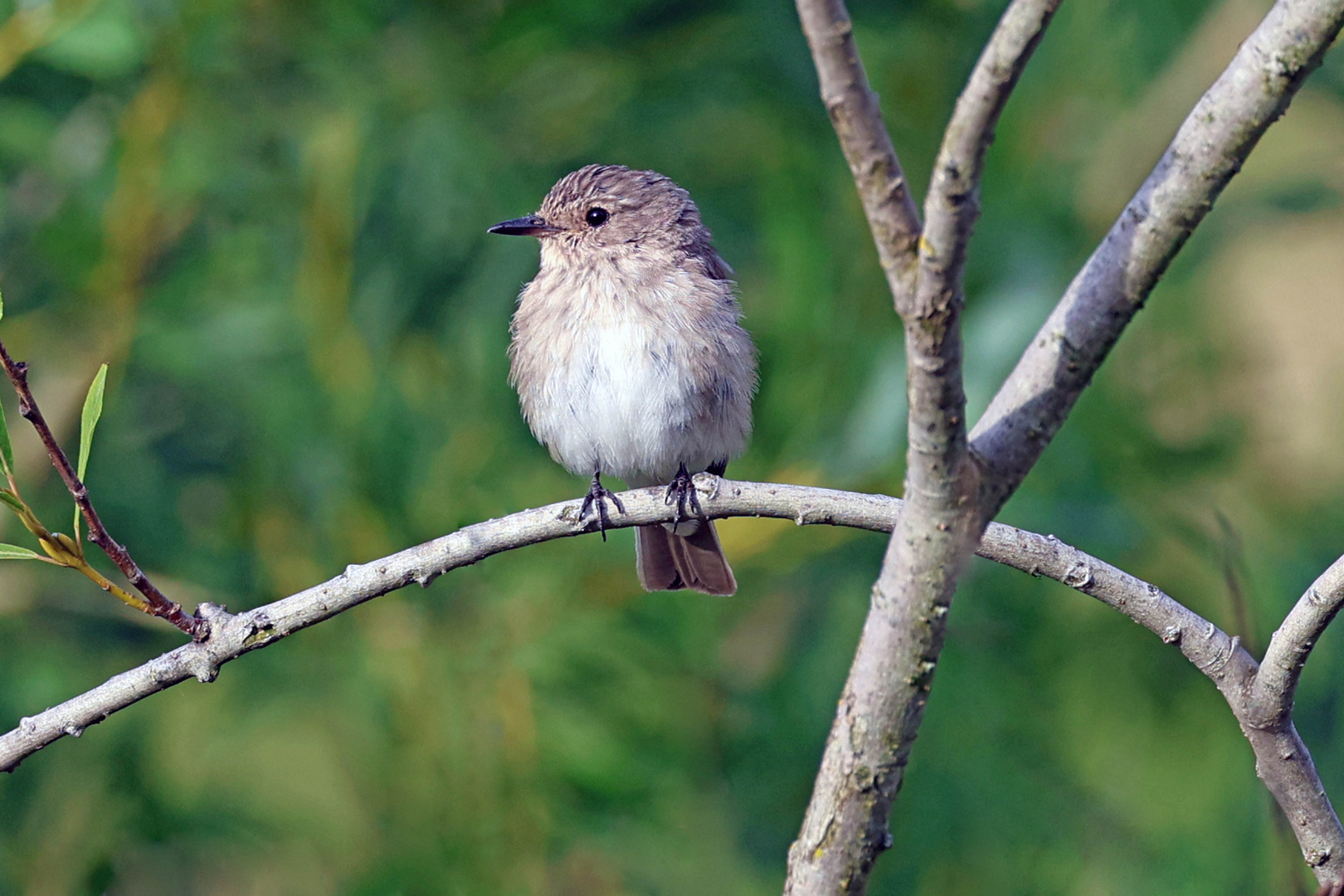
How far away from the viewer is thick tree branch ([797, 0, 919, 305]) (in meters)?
1.38

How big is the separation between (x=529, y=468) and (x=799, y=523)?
2.31 metres

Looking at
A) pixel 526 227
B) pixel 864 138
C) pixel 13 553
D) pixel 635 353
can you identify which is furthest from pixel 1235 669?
pixel 526 227

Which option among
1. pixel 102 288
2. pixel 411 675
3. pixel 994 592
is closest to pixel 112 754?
pixel 411 675

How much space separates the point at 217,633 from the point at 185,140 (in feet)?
9.60

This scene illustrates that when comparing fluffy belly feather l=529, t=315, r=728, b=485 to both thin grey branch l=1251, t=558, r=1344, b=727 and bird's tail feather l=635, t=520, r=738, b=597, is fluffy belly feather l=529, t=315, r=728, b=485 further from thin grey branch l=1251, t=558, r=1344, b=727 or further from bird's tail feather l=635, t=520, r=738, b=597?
thin grey branch l=1251, t=558, r=1344, b=727

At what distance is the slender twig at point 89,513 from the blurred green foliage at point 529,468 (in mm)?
1868

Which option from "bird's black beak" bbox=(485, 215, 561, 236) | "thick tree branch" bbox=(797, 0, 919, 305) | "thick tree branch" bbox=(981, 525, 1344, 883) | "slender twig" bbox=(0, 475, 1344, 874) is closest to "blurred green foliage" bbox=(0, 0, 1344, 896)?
"bird's black beak" bbox=(485, 215, 561, 236)

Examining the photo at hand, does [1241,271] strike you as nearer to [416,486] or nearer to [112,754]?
[416,486]

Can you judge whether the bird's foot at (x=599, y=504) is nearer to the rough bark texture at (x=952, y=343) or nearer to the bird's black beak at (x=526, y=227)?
the bird's black beak at (x=526, y=227)

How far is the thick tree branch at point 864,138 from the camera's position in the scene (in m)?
Result: 1.38

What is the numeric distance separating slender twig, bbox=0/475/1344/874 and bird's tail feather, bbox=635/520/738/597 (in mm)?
1467

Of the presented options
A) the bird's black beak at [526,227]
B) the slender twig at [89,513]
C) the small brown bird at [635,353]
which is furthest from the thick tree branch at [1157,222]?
the bird's black beak at [526,227]

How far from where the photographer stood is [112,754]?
4469 mm

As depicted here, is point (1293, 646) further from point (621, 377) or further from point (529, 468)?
point (529, 468)
